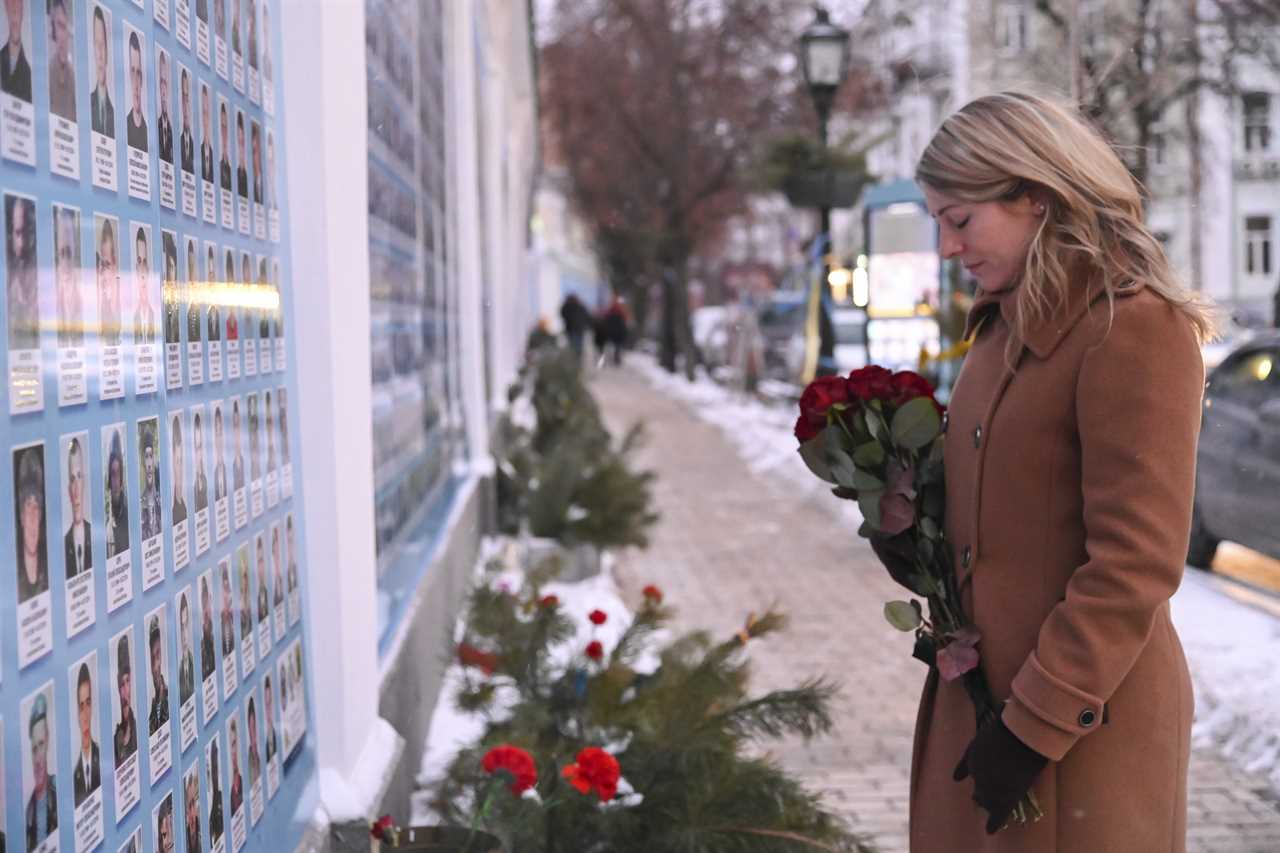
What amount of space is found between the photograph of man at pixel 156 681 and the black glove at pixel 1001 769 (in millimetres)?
1202

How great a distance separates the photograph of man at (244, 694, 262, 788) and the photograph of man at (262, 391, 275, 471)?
0.48 meters

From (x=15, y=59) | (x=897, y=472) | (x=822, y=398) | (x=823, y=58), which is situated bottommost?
(x=897, y=472)

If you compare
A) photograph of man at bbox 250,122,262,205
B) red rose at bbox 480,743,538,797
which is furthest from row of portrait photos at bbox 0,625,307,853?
photograph of man at bbox 250,122,262,205

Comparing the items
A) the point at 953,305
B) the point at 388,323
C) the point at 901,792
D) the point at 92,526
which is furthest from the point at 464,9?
the point at 92,526

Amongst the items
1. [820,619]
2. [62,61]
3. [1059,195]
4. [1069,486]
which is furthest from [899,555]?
[820,619]

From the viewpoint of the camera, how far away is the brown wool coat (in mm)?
2314

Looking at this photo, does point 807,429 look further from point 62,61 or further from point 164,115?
point 62,61

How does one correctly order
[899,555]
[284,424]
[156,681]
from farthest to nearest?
[284,424]
[899,555]
[156,681]

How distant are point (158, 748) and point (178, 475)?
0.39 m

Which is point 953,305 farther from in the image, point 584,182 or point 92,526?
point 584,182

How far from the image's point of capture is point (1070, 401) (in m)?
2.43

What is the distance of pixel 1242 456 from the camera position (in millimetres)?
9844

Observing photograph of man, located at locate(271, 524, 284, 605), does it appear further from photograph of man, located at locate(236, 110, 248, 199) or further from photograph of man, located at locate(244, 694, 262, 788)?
photograph of man, located at locate(236, 110, 248, 199)

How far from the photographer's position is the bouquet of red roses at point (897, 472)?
8.84 feet
